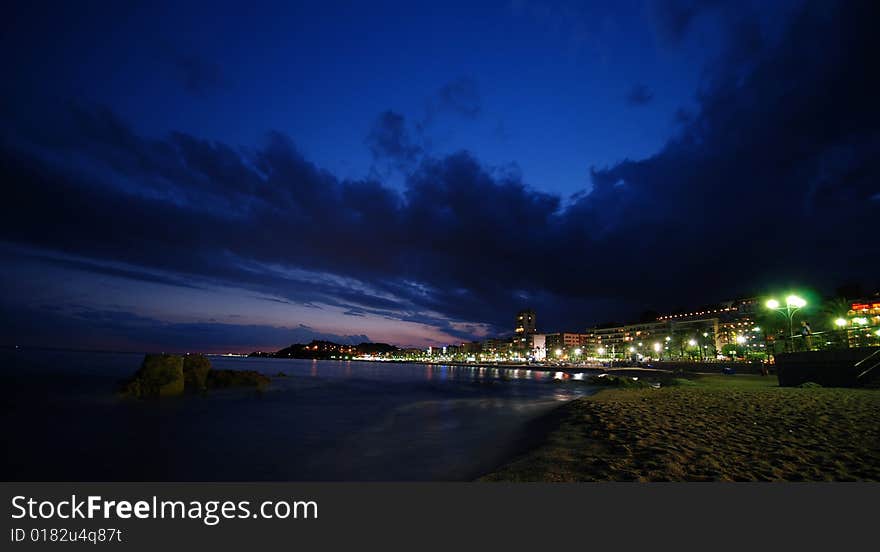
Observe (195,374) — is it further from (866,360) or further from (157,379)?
(866,360)

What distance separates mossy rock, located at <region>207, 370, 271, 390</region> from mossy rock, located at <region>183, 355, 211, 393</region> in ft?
3.76

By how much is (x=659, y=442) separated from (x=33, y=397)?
43.6m

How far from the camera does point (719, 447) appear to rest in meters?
8.63

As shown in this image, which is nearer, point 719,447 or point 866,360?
point 719,447

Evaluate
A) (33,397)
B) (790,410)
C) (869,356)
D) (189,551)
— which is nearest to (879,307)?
(869,356)

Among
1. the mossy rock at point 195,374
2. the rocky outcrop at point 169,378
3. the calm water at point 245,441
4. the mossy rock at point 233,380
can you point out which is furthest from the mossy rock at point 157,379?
the mossy rock at point 233,380

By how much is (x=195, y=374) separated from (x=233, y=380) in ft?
16.8

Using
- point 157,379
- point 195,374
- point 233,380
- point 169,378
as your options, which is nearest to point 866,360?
point 169,378

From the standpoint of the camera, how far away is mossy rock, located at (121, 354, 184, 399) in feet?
100

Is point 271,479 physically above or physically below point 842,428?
below

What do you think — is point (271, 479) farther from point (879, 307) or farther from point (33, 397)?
point (879, 307)

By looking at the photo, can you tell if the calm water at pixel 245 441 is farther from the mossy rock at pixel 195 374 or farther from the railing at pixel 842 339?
the railing at pixel 842 339

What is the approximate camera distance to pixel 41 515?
6016 millimetres

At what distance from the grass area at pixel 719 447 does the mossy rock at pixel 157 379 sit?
32.7m
